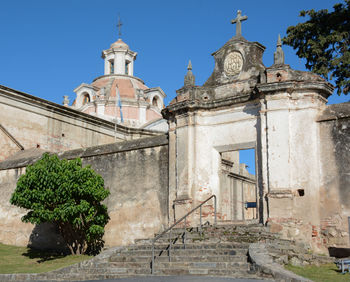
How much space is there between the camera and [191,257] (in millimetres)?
11031

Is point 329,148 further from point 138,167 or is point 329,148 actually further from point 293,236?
point 138,167

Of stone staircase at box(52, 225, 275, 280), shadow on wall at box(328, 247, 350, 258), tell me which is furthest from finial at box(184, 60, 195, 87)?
shadow on wall at box(328, 247, 350, 258)

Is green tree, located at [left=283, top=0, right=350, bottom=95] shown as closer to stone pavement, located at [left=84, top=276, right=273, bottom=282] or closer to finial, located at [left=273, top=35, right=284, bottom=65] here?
finial, located at [left=273, top=35, right=284, bottom=65]

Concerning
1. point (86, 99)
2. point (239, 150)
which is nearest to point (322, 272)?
point (239, 150)

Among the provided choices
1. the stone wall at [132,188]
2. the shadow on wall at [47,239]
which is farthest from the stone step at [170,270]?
the shadow on wall at [47,239]

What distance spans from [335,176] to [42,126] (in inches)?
579

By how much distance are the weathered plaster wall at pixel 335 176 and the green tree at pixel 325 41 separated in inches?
262

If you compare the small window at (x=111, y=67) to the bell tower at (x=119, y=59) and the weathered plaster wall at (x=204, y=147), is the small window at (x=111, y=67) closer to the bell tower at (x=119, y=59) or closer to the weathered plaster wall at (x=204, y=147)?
the bell tower at (x=119, y=59)

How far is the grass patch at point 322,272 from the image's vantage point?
29.3ft

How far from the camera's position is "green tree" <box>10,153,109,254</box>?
14.3 m

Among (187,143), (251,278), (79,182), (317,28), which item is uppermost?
(317,28)

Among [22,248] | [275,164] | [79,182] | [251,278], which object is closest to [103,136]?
[22,248]

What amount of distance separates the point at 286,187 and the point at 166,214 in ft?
12.9

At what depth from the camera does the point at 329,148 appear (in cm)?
1274
